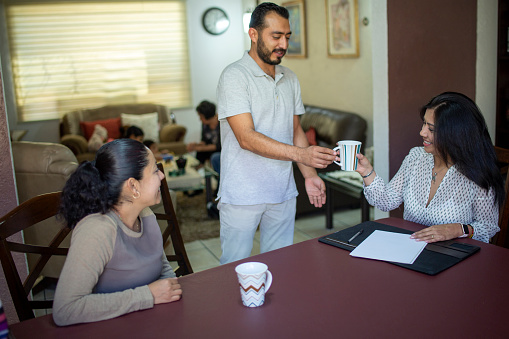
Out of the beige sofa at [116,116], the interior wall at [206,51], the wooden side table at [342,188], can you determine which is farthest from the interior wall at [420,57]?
the interior wall at [206,51]

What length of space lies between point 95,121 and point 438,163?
18.4 ft

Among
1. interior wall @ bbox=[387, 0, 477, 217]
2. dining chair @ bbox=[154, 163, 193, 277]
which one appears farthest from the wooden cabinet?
dining chair @ bbox=[154, 163, 193, 277]

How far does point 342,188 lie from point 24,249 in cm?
289

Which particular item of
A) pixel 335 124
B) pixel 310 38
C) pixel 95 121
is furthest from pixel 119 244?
pixel 95 121

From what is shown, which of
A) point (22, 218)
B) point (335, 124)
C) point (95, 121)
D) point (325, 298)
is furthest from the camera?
point (95, 121)

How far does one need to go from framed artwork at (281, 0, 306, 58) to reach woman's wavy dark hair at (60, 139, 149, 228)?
4.96m

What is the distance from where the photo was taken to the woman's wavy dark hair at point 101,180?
150 cm

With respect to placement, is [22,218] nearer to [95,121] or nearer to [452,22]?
[452,22]

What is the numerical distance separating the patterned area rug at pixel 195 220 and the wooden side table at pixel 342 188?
93 centimetres

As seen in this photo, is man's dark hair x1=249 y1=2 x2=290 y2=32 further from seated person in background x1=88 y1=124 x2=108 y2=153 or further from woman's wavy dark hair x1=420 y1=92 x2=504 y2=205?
seated person in background x1=88 y1=124 x2=108 y2=153

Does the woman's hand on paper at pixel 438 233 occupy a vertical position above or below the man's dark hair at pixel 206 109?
below

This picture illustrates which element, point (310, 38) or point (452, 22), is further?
point (310, 38)

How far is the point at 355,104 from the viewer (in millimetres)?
5336

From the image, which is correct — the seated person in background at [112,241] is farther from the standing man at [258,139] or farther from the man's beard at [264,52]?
the man's beard at [264,52]
